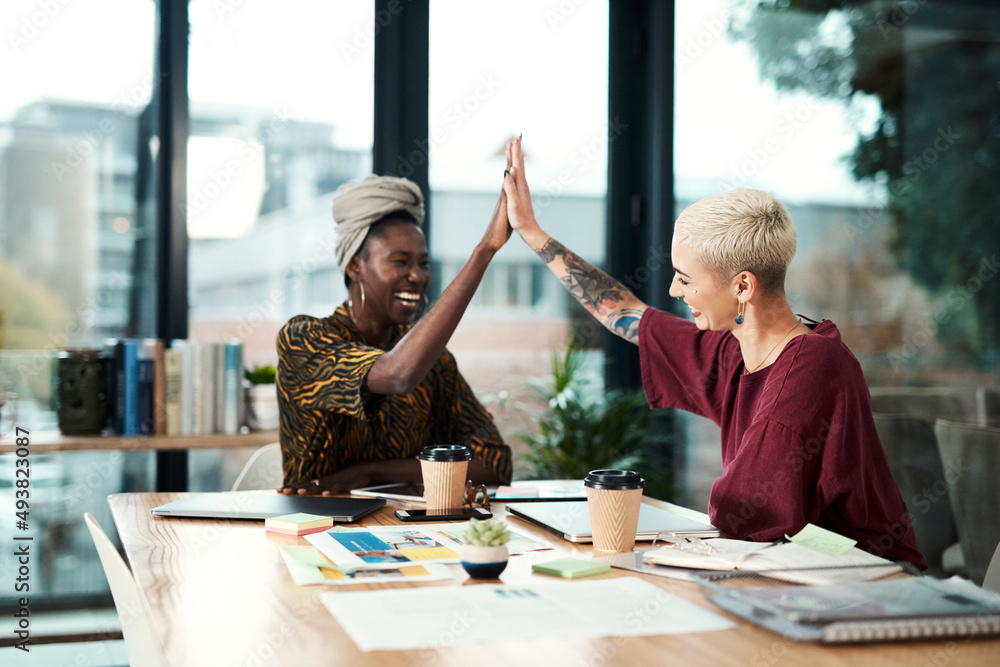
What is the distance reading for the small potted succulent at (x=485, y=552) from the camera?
46.4 inches

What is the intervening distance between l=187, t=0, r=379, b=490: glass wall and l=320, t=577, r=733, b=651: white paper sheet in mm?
2615

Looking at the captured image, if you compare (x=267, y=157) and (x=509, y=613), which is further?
(x=267, y=157)

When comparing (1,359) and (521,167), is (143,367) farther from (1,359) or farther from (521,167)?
(521,167)

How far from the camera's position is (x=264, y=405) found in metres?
3.20

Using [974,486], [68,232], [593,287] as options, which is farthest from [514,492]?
[68,232]

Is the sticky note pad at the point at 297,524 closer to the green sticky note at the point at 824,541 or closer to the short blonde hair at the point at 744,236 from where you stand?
the green sticky note at the point at 824,541

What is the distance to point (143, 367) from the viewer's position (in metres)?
3.03

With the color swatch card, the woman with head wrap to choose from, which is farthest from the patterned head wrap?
the color swatch card

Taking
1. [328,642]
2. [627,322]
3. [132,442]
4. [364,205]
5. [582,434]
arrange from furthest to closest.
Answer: [582,434] < [132,442] < [364,205] < [627,322] < [328,642]

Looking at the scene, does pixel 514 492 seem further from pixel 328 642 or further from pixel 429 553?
pixel 328 642

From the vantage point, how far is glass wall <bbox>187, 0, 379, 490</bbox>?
353 centimetres

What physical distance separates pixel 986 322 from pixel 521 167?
2310 mm

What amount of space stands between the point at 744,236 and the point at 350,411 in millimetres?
945

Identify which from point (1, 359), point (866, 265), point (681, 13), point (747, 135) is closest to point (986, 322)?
point (866, 265)
